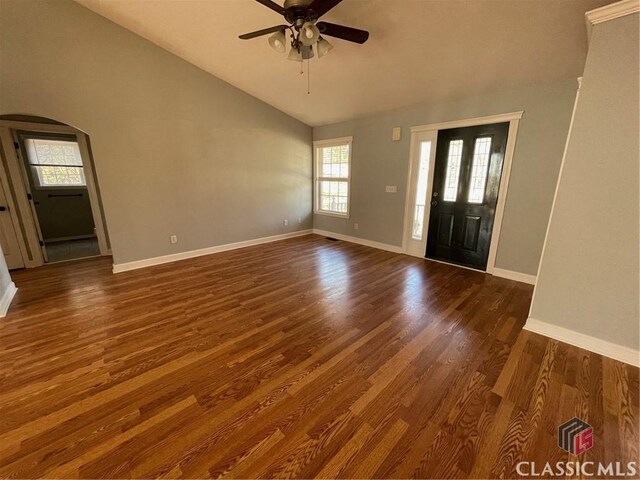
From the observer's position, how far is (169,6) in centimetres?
269

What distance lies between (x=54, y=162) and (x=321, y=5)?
6.02m

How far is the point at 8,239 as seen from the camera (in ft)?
11.4

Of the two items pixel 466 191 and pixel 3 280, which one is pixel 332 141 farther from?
pixel 3 280

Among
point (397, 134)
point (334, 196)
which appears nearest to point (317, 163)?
point (334, 196)

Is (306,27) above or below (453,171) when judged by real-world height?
above


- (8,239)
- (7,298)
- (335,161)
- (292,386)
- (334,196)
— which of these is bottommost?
(292,386)

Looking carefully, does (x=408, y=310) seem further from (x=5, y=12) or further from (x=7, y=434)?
(x=5, y=12)

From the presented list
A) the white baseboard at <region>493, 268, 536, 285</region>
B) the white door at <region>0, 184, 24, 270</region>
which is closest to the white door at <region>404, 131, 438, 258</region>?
the white baseboard at <region>493, 268, 536, 285</region>

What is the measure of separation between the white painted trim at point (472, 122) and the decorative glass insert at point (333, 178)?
1.52m

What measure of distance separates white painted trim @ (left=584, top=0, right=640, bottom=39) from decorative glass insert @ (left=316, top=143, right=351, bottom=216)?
3469 millimetres

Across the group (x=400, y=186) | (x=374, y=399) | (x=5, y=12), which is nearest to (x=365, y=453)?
(x=374, y=399)

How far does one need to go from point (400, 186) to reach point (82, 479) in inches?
177

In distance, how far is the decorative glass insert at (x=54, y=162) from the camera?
15.3 ft

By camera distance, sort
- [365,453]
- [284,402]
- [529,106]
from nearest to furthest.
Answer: [365,453]
[284,402]
[529,106]
